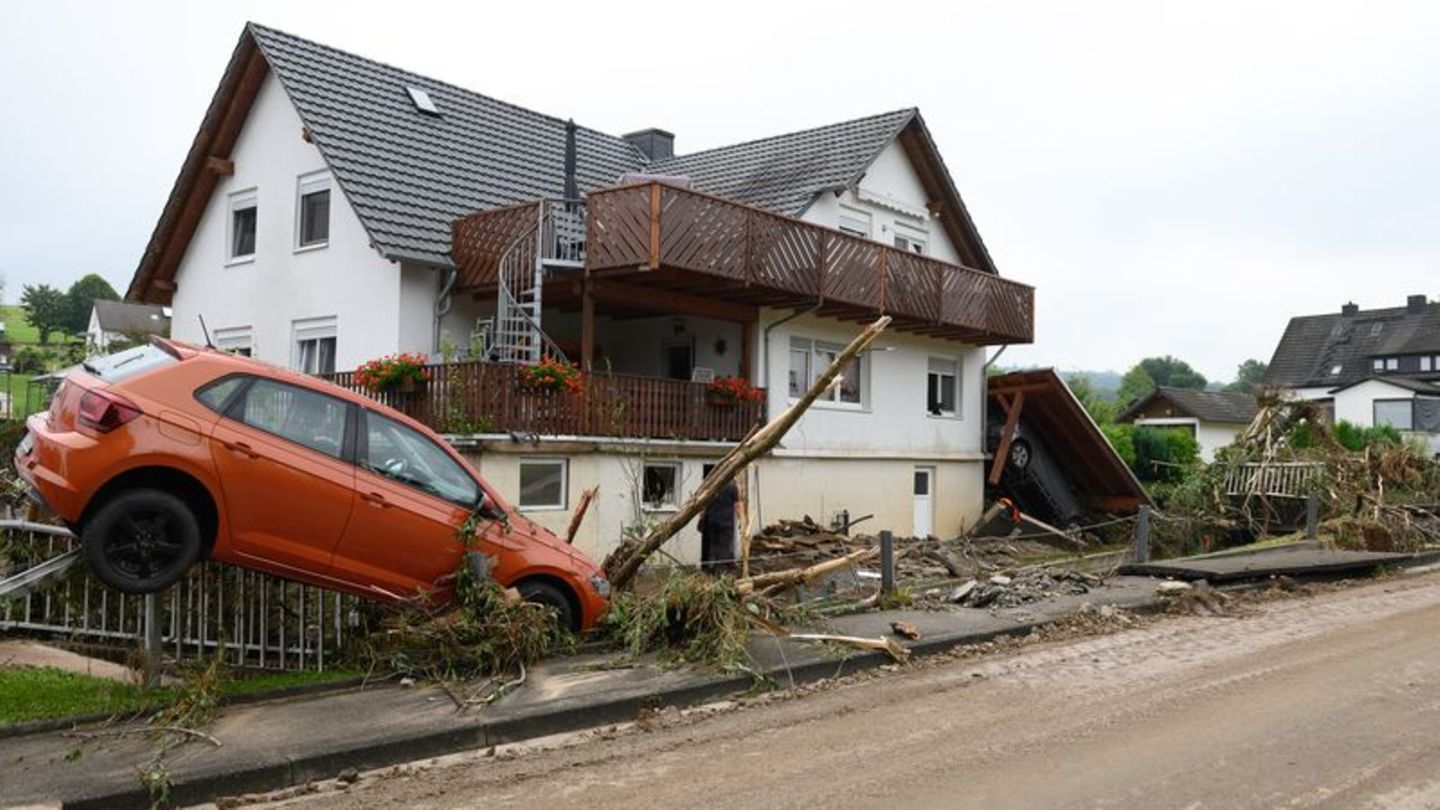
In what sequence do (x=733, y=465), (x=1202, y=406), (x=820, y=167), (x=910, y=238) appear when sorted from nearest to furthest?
(x=733, y=465), (x=820, y=167), (x=910, y=238), (x=1202, y=406)

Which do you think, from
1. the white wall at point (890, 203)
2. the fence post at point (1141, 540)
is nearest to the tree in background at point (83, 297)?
the white wall at point (890, 203)

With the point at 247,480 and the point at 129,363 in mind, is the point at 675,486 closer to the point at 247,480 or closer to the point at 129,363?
the point at 247,480

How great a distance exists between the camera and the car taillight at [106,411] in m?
7.39

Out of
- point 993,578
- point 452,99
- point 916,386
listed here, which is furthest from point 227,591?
point 916,386

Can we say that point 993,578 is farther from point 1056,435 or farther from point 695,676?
point 1056,435

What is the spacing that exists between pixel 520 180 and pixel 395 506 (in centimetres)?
1378

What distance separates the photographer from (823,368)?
Result: 21.9m

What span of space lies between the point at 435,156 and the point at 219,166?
13.9 feet

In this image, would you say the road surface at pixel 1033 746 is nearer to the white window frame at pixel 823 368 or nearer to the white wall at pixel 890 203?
the white window frame at pixel 823 368

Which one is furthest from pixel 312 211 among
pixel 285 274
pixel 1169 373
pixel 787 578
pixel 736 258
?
pixel 1169 373

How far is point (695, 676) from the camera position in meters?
9.12

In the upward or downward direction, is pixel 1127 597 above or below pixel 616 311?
below

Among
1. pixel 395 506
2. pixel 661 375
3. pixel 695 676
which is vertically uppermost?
pixel 661 375

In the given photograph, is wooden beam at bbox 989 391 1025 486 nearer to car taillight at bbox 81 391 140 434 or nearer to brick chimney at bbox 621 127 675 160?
brick chimney at bbox 621 127 675 160
